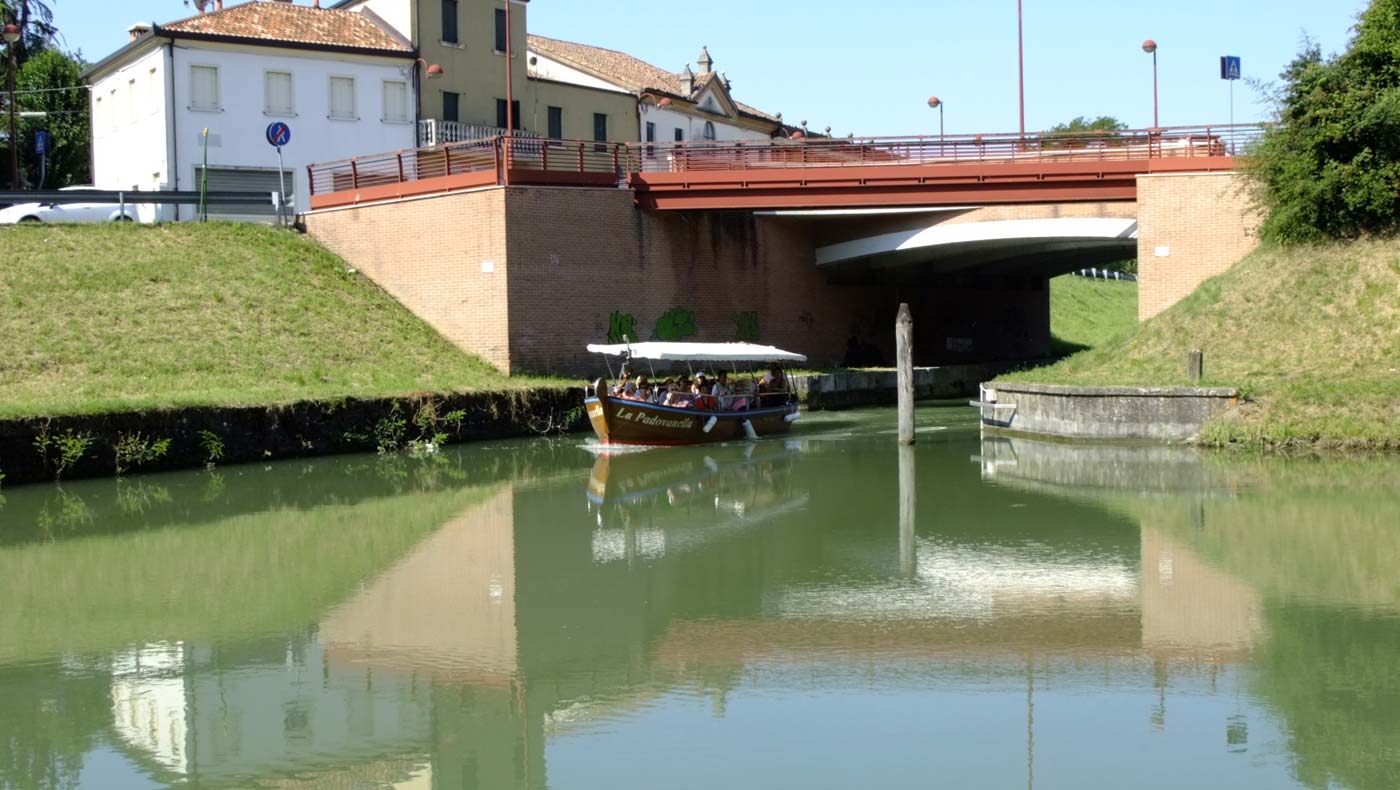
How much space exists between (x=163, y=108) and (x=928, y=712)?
129 ft

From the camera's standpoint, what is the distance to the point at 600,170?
3619 centimetres

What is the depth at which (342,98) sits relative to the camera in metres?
46.5

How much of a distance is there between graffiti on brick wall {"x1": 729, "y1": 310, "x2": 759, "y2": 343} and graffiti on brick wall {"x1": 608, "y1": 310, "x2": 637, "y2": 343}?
4.13 meters

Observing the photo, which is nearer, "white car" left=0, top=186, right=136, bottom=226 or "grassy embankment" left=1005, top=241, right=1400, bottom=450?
"grassy embankment" left=1005, top=241, right=1400, bottom=450

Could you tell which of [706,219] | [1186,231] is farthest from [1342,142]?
[706,219]

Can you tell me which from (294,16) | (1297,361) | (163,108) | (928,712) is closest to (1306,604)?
(928,712)

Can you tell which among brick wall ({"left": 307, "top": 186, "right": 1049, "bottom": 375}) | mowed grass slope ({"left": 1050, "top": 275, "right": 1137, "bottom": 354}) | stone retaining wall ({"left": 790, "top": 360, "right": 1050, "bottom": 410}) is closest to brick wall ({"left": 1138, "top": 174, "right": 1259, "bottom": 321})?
stone retaining wall ({"left": 790, "top": 360, "right": 1050, "bottom": 410})

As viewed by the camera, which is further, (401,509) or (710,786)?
(401,509)

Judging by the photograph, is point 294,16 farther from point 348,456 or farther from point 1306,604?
point 1306,604

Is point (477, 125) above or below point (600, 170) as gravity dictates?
above

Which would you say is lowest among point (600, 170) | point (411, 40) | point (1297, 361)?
point (1297, 361)

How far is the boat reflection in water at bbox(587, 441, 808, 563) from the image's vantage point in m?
18.2

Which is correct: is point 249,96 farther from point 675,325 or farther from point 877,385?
point 877,385

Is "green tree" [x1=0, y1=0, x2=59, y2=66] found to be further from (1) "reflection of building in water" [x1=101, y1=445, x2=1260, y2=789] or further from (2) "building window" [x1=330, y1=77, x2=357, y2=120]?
(1) "reflection of building in water" [x1=101, y1=445, x2=1260, y2=789]
